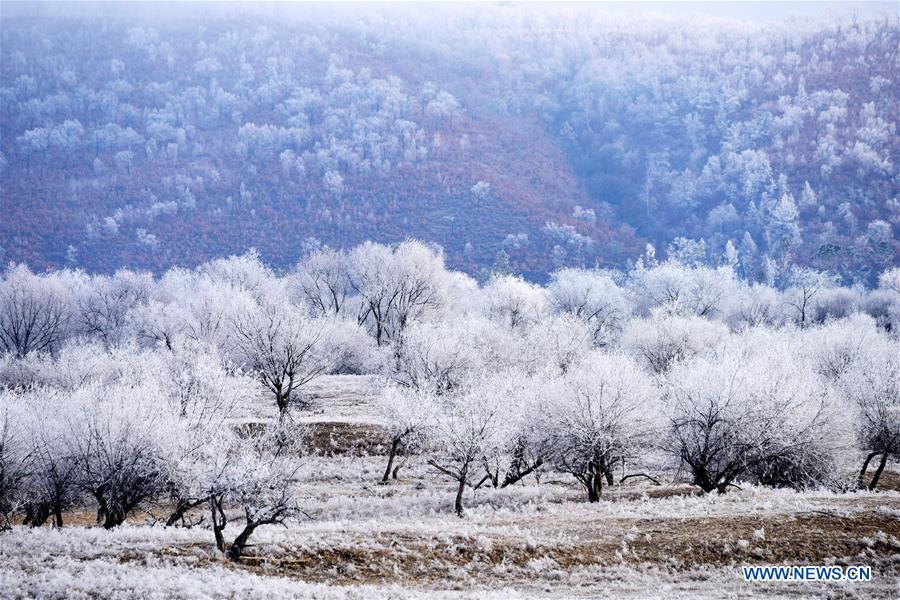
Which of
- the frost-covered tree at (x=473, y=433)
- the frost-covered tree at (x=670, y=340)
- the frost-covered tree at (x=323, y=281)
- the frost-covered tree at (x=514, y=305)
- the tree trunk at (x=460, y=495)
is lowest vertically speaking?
the tree trunk at (x=460, y=495)

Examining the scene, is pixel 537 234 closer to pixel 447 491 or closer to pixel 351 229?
pixel 351 229

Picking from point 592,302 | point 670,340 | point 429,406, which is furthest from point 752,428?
point 592,302

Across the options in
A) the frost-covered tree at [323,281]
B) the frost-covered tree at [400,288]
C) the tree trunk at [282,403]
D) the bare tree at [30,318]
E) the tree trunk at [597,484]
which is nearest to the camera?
Result: the tree trunk at [597,484]

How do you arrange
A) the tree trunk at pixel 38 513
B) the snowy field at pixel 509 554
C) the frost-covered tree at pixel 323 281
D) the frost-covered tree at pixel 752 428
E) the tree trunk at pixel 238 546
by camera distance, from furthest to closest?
the frost-covered tree at pixel 323 281
the frost-covered tree at pixel 752 428
the tree trunk at pixel 38 513
the tree trunk at pixel 238 546
the snowy field at pixel 509 554

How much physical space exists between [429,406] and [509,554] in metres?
17.2

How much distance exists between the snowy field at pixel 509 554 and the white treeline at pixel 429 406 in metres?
2.19

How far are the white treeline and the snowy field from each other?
2191 millimetres

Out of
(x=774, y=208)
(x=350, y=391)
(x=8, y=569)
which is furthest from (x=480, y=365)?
(x=774, y=208)

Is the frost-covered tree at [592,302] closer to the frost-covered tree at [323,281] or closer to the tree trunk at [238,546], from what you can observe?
the frost-covered tree at [323,281]

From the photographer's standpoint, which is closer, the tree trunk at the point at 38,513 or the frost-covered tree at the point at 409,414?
the tree trunk at the point at 38,513

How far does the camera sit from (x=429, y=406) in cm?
3941

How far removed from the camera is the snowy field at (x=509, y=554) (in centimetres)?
1822

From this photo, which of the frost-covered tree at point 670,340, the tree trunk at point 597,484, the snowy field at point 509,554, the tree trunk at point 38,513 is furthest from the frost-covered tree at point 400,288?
the snowy field at point 509,554

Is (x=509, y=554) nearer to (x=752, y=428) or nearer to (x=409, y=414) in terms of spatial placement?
(x=409, y=414)
